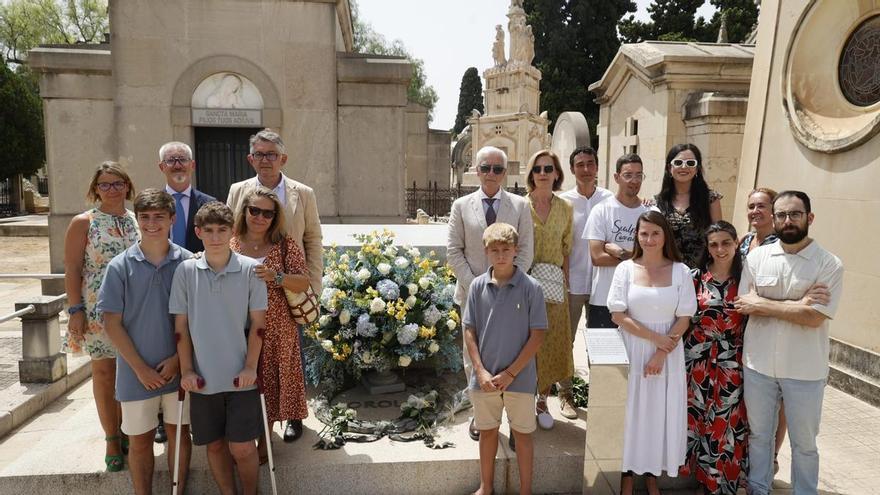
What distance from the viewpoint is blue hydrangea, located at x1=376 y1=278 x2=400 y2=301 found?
4645 millimetres

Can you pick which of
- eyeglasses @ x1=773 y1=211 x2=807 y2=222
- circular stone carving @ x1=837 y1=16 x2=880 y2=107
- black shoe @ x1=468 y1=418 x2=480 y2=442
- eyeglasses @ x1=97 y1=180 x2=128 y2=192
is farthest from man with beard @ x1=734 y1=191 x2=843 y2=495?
eyeglasses @ x1=97 y1=180 x2=128 y2=192

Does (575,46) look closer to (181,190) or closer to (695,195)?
(695,195)

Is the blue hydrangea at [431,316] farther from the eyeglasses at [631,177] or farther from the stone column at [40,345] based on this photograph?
the stone column at [40,345]

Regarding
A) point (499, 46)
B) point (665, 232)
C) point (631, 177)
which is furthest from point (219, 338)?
point (499, 46)

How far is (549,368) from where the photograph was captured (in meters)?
4.30

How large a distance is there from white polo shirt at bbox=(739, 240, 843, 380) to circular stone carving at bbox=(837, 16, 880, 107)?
3.80 m

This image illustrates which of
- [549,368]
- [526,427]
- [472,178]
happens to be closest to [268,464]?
[526,427]

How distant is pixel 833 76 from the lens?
6562mm

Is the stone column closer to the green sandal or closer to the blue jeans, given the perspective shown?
the green sandal

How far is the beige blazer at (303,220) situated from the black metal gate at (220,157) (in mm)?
6134

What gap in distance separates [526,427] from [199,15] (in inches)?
352

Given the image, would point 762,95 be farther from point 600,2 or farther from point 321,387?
point 600,2

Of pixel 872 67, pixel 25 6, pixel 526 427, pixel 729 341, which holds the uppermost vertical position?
pixel 25 6

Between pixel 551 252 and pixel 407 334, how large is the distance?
52.8 inches
